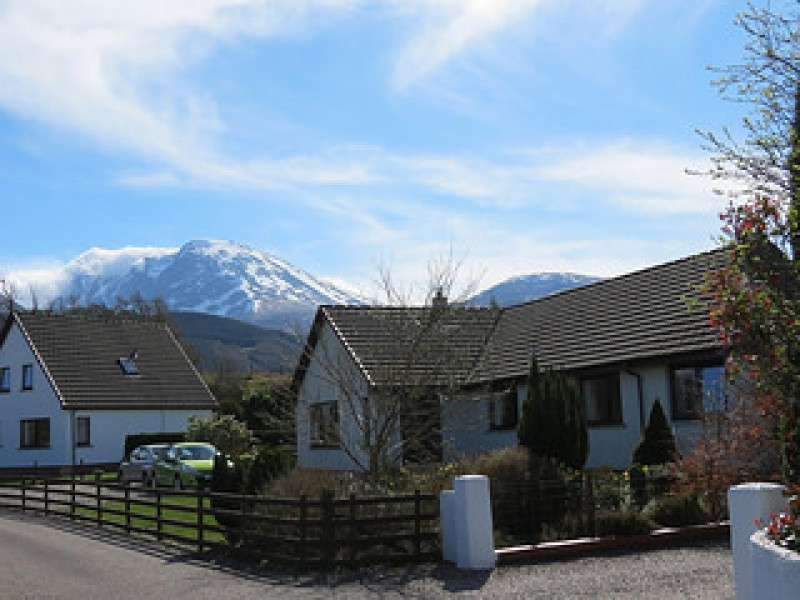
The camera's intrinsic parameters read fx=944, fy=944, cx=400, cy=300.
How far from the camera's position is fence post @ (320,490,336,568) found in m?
13.3

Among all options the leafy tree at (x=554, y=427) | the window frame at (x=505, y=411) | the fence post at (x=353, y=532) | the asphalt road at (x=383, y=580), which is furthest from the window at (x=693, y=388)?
the fence post at (x=353, y=532)

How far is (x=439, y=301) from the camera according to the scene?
1938cm

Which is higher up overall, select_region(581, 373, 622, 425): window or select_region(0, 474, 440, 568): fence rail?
select_region(581, 373, 622, 425): window

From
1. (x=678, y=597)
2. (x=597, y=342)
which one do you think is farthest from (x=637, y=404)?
(x=678, y=597)

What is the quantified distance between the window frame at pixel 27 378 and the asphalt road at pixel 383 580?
29955 mm

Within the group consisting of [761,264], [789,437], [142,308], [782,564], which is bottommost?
[782,564]

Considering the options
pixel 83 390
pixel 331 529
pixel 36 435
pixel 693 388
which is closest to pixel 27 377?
pixel 36 435

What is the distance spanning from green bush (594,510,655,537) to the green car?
14176 millimetres

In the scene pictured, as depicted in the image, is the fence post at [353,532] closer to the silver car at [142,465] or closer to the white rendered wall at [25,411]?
the silver car at [142,465]

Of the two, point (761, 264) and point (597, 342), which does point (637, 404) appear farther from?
point (761, 264)

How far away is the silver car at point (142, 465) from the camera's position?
30078 mm

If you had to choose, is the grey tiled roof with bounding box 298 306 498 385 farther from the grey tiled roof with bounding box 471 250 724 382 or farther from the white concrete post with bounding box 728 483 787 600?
the white concrete post with bounding box 728 483 787 600

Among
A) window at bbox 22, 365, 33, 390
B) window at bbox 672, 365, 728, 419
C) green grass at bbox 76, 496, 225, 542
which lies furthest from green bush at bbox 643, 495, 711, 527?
window at bbox 22, 365, 33, 390

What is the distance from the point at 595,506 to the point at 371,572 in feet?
13.1
